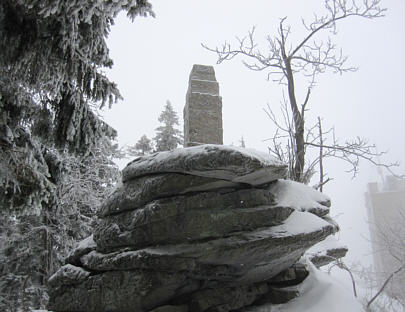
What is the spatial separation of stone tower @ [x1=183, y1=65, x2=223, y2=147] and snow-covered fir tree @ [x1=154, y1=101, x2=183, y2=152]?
6.82 meters

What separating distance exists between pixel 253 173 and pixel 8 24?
3450 mm

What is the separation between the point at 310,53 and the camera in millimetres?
9383

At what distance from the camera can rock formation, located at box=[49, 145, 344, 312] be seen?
13.4 feet

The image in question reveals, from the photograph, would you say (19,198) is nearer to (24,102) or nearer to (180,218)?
(24,102)

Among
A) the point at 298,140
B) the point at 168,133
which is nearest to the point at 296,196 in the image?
the point at 298,140

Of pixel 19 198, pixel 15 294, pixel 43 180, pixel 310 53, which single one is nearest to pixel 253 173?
pixel 43 180

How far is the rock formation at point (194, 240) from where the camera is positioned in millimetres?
4074

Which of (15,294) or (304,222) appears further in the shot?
(15,294)

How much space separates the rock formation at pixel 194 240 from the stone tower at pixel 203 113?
128 inches

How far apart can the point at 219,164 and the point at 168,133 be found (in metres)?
11.8

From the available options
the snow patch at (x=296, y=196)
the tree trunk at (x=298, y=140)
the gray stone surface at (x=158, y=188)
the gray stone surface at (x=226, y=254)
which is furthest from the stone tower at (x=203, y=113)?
the gray stone surface at (x=226, y=254)

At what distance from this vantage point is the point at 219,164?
3984 mm

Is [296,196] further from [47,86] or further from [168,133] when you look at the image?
[168,133]

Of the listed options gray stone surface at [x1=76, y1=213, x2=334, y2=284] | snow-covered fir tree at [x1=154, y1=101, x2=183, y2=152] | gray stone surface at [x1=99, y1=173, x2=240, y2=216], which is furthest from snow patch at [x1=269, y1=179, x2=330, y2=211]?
snow-covered fir tree at [x1=154, y1=101, x2=183, y2=152]
